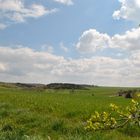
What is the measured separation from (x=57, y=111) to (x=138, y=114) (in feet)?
69.6

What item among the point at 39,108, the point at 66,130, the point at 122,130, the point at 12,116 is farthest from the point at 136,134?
the point at 39,108

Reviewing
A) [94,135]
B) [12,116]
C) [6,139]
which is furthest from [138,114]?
[12,116]

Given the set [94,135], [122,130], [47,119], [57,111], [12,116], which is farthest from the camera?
[57,111]

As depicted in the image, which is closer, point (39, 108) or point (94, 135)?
point (94, 135)

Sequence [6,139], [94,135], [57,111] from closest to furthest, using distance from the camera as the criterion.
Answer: [6,139] < [94,135] < [57,111]

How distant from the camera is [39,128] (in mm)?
17000

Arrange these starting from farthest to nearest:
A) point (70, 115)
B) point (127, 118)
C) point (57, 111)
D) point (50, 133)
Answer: point (57, 111) < point (70, 115) < point (50, 133) < point (127, 118)

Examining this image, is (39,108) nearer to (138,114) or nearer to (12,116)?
(12,116)

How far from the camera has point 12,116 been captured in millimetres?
20844

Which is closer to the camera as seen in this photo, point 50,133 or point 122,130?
point 50,133

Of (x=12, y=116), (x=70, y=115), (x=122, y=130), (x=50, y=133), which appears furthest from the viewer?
(x=70, y=115)

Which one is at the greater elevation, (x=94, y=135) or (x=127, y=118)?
(x=127, y=118)

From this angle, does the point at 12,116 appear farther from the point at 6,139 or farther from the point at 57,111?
the point at 6,139

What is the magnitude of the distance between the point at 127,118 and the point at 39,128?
12797 millimetres
